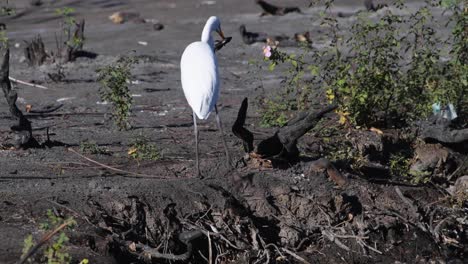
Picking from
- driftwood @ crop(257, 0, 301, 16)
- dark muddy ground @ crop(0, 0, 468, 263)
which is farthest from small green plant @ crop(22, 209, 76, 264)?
driftwood @ crop(257, 0, 301, 16)

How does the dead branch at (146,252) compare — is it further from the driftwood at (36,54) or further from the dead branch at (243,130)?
the driftwood at (36,54)

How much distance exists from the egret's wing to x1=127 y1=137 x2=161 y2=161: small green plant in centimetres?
57

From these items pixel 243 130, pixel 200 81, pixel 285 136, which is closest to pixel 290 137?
pixel 285 136

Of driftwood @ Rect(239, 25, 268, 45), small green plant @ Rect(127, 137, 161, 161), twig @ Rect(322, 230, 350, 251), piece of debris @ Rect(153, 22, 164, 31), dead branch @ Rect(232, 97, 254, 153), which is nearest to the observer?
twig @ Rect(322, 230, 350, 251)

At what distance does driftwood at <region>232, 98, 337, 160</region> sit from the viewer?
7328 millimetres

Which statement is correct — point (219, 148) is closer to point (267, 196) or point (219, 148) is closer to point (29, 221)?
point (267, 196)

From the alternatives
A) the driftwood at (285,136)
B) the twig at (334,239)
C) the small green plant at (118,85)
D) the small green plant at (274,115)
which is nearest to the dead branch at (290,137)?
the driftwood at (285,136)

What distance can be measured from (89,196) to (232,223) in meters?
1.00

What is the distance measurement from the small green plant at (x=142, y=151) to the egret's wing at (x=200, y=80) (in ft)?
1.88

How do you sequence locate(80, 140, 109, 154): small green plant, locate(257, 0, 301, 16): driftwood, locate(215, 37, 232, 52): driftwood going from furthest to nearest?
locate(257, 0, 301, 16): driftwood, locate(215, 37, 232, 52): driftwood, locate(80, 140, 109, 154): small green plant

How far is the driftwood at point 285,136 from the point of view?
24.0ft

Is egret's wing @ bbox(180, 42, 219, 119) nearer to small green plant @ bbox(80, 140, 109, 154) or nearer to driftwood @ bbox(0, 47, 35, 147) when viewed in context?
small green plant @ bbox(80, 140, 109, 154)

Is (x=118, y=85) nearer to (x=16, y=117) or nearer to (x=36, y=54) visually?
(x=16, y=117)

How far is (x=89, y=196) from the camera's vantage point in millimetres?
6773
